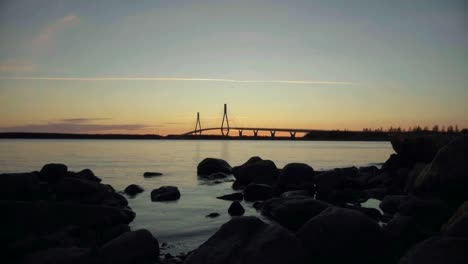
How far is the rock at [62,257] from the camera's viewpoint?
5.84m

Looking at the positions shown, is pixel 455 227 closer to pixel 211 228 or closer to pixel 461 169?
pixel 461 169

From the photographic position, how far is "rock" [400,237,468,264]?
4.64 m

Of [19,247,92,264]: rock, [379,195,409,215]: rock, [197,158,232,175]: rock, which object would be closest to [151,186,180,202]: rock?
[379,195,409,215]: rock

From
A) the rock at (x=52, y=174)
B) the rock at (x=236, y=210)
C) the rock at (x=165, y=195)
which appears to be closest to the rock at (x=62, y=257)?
the rock at (x=236, y=210)

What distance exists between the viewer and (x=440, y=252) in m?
4.77

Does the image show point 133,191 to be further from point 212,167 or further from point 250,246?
point 250,246

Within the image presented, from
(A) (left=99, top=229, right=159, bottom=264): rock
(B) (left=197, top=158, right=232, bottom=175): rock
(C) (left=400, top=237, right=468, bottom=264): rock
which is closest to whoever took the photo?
(C) (left=400, top=237, right=468, bottom=264): rock

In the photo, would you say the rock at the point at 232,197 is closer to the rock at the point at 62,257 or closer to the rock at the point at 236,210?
the rock at the point at 236,210

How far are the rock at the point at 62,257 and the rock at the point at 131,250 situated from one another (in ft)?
0.96

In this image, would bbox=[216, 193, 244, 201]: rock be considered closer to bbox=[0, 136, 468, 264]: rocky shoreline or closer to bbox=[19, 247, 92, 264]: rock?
bbox=[0, 136, 468, 264]: rocky shoreline

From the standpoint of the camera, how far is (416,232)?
7062mm

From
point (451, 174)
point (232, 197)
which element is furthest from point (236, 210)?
point (451, 174)

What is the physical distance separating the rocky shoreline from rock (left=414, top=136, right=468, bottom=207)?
22mm

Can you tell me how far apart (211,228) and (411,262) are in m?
5.38
